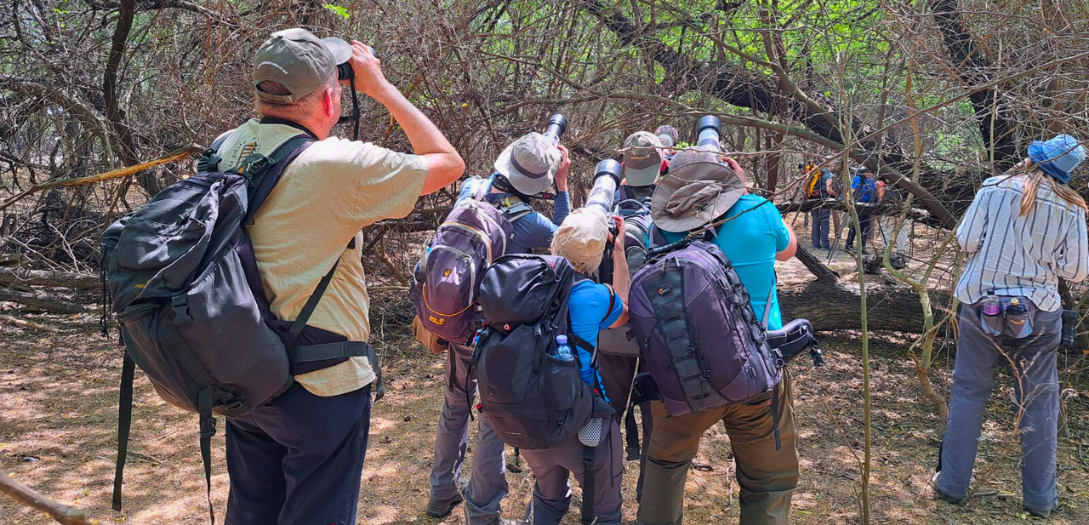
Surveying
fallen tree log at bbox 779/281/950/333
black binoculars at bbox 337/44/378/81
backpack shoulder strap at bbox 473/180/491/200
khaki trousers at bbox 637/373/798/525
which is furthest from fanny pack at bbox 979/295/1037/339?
black binoculars at bbox 337/44/378/81

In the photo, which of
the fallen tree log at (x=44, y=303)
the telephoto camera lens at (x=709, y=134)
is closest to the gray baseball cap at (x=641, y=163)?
the telephoto camera lens at (x=709, y=134)

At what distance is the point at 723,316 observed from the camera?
2523 mm

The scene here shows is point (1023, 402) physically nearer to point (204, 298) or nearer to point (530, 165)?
point (530, 165)

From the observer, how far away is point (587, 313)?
2.55 meters

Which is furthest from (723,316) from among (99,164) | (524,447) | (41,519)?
(99,164)

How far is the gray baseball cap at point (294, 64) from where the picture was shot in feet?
6.37

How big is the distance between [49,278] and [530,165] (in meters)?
4.89

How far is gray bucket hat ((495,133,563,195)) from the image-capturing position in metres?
3.19

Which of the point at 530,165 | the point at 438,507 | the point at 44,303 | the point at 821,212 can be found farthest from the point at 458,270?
the point at 44,303

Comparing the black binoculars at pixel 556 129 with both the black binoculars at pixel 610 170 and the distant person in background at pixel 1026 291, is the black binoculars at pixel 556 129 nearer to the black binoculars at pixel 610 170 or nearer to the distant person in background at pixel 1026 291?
the black binoculars at pixel 610 170

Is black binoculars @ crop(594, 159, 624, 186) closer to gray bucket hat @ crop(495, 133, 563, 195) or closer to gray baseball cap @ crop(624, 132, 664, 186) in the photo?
gray bucket hat @ crop(495, 133, 563, 195)

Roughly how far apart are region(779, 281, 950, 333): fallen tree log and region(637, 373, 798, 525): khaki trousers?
333 cm

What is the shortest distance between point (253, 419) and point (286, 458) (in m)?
0.13

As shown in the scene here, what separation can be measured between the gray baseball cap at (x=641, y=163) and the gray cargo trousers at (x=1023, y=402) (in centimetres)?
165
